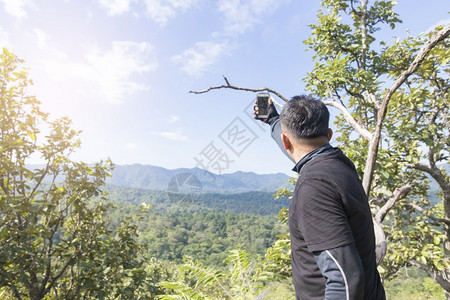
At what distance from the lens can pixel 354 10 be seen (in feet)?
19.8

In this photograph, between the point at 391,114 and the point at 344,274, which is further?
the point at 391,114

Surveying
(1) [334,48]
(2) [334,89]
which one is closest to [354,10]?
(1) [334,48]

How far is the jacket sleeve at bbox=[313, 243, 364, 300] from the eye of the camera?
98 centimetres

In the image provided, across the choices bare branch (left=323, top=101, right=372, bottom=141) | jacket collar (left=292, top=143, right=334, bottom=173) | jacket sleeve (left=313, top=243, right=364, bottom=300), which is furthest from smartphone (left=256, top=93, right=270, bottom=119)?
jacket sleeve (left=313, top=243, right=364, bottom=300)

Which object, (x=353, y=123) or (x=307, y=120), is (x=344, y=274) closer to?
(x=307, y=120)

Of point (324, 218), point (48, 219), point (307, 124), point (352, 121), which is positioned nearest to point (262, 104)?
point (352, 121)

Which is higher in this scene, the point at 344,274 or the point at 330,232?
the point at 330,232

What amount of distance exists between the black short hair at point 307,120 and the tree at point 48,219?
353 centimetres

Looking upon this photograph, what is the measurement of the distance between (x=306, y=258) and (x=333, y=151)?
536mm

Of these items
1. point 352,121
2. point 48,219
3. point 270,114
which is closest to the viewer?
point 270,114

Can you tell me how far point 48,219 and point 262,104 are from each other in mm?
3911

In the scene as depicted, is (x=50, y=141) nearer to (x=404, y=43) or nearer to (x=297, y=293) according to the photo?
(x=297, y=293)

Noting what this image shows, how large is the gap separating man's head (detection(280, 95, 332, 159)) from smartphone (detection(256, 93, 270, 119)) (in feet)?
3.75

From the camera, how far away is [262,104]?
2.54 meters
